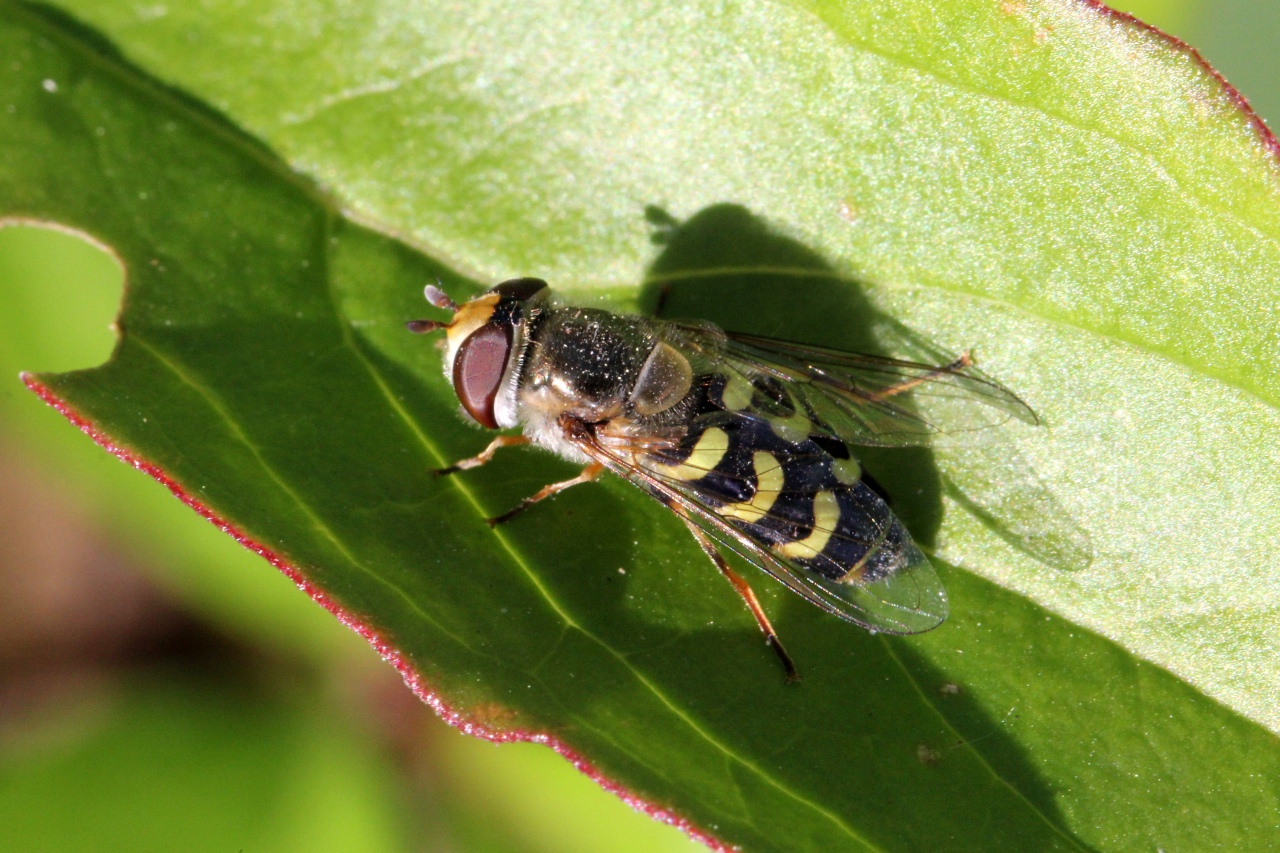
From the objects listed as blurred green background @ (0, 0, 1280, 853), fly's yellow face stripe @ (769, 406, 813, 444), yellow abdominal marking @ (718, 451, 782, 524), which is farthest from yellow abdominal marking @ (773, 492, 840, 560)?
blurred green background @ (0, 0, 1280, 853)

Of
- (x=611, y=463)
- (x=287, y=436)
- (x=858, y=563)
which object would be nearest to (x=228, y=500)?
(x=287, y=436)

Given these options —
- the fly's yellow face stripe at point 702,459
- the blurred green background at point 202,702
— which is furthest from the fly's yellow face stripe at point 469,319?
the blurred green background at point 202,702

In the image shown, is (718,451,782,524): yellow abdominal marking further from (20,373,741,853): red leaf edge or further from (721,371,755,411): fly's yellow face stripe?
(20,373,741,853): red leaf edge

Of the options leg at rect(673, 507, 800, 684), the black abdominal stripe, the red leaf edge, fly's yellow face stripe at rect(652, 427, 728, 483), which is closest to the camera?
the red leaf edge

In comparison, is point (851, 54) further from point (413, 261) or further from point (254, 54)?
point (254, 54)

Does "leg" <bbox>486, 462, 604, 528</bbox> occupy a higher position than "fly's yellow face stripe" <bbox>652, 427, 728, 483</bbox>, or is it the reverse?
"fly's yellow face stripe" <bbox>652, 427, 728, 483</bbox>

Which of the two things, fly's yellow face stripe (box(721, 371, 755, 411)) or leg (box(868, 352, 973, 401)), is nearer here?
leg (box(868, 352, 973, 401))
